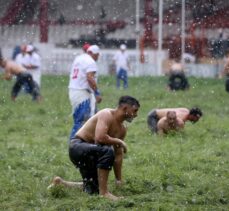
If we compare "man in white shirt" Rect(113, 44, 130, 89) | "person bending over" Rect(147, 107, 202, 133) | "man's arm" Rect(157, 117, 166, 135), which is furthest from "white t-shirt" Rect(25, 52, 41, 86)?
"man's arm" Rect(157, 117, 166, 135)

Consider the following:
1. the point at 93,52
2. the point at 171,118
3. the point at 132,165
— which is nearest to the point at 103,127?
the point at 132,165

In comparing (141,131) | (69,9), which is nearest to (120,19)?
(69,9)

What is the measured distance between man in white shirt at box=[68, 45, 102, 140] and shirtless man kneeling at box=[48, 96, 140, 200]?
9.91ft

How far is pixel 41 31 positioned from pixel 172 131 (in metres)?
20.9

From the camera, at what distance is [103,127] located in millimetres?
8312

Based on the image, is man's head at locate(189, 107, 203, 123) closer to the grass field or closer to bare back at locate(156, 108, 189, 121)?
bare back at locate(156, 108, 189, 121)

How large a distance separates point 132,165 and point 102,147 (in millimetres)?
2176

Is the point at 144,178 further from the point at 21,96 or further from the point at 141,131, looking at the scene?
the point at 21,96

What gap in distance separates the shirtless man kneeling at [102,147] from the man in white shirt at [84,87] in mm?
3020

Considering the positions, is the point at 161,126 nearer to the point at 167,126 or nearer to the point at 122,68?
the point at 167,126

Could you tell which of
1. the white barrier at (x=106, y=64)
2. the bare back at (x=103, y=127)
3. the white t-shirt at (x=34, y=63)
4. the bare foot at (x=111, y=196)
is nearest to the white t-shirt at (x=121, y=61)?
the white barrier at (x=106, y=64)

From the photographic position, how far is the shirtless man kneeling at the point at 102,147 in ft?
27.0

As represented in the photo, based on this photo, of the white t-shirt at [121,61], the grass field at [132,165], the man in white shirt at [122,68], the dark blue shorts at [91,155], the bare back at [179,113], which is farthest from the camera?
the white t-shirt at [121,61]

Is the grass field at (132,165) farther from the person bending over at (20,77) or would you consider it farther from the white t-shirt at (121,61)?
the white t-shirt at (121,61)
